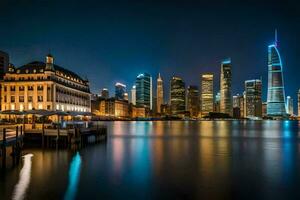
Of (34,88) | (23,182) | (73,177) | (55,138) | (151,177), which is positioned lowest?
(151,177)

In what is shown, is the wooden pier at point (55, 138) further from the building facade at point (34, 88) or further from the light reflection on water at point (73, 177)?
the building facade at point (34, 88)

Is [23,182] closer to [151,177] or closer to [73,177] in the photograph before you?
[73,177]

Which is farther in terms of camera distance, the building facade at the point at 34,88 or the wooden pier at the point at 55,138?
the building facade at the point at 34,88

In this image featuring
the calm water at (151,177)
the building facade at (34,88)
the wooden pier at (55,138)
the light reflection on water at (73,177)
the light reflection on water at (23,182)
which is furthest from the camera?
the building facade at (34,88)

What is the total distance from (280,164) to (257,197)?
15.5 m

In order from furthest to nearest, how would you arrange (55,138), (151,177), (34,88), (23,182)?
(34,88)
(55,138)
(151,177)
(23,182)

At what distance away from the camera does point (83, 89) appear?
579 feet

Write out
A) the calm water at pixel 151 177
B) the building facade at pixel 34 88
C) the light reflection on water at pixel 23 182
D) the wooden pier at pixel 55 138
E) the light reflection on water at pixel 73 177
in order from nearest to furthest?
the light reflection on water at pixel 23 182
the light reflection on water at pixel 73 177
the calm water at pixel 151 177
the wooden pier at pixel 55 138
the building facade at pixel 34 88

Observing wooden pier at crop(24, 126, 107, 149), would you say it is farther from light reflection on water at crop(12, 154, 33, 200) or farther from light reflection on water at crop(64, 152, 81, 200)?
light reflection on water at crop(12, 154, 33, 200)

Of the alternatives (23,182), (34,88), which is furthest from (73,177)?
(34,88)

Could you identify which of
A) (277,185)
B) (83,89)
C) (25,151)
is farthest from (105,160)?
(83,89)

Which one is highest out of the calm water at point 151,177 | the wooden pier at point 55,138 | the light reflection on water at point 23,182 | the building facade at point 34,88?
the building facade at point 34,88

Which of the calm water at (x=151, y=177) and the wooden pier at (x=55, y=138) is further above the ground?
the wooden pier at (x=55, y=138)

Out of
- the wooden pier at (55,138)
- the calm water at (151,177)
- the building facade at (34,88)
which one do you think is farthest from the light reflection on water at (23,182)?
the building facade at (34,88)
